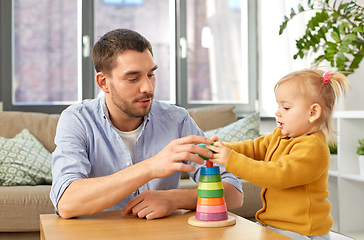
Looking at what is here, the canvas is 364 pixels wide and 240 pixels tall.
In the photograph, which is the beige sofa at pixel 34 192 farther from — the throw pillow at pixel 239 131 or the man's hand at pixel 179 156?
the man's hand at pixel 179 156

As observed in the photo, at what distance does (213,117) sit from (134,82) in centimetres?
169

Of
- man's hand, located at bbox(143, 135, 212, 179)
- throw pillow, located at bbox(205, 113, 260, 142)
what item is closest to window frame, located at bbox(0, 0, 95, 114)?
throw pillow, located at bbox(205, 113, 260, 142)

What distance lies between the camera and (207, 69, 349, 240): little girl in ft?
3.51

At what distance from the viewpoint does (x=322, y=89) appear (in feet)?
4.00

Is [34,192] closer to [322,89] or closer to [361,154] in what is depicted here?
[322,89]

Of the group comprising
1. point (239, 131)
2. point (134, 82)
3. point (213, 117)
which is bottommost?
point (239, 131)

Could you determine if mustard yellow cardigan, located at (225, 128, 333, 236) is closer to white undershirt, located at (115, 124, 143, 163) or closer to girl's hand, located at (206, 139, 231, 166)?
girl's hand, located at (206, 139, 231, 166)

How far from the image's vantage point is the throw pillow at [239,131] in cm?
277

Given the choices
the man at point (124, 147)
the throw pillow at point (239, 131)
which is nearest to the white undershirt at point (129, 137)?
the man at point (124, 147)

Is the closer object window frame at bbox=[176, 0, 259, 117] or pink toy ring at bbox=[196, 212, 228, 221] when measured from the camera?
pink toy ring at bbox=[196, 212, 228, 221]

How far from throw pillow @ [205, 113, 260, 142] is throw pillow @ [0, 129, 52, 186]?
3.74 feet

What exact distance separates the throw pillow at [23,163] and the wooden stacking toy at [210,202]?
1661 mm

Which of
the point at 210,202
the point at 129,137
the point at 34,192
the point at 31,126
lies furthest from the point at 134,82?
the point at 31,126

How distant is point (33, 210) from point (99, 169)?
3.08 feet
